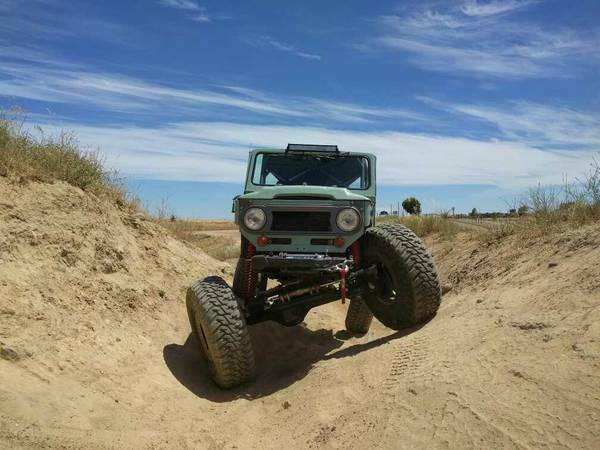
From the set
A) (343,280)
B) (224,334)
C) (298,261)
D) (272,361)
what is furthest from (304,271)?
(272,361)

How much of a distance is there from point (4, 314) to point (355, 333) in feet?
14.5

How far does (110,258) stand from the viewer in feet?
21.3

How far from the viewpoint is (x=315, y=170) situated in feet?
21.0

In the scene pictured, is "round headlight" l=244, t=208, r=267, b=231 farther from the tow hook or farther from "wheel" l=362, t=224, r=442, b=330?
"wheel" l=362, t=224, r=442, b=330

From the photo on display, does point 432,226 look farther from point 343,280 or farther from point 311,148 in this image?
point 343,280

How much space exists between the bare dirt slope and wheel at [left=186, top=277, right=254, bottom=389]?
214 millimetres

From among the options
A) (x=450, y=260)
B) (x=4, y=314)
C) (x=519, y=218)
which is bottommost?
(x=4, y=314)

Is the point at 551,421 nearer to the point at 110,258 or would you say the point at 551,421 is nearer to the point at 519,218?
the point at 110,258

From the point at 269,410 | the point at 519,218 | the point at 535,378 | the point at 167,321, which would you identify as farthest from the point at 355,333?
the point at 535,378

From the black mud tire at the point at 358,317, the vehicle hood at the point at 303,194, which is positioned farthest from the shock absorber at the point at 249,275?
the black mud tire at the point at 358,317

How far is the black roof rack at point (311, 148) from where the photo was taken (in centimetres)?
642

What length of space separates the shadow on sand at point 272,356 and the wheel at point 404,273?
0.63 feet

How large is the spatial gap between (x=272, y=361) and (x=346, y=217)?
2104 millimetres

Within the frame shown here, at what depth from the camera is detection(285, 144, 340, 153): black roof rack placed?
253 inches
